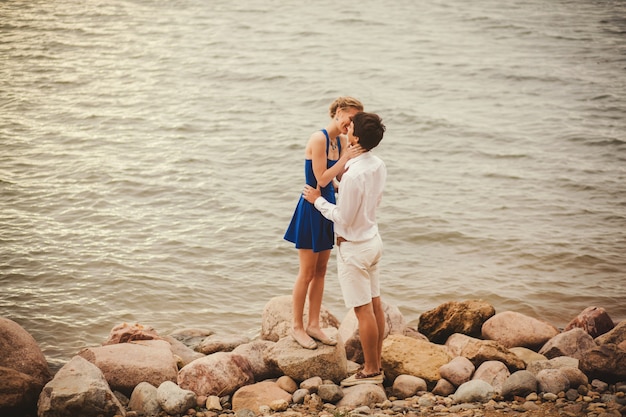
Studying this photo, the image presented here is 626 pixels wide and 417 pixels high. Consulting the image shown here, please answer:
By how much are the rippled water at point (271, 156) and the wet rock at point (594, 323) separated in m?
0.85

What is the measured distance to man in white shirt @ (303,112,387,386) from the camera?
5543 millimetres

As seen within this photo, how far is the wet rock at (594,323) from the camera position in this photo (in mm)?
7711

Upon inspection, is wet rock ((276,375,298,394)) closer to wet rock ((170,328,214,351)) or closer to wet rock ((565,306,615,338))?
wet rock ((170,328,214,351))

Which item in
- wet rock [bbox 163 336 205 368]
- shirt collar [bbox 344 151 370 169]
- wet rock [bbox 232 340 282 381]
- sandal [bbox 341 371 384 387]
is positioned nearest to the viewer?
shirt collar [bbox 344 151 370 169]

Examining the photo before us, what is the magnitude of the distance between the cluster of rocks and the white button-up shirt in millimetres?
1295

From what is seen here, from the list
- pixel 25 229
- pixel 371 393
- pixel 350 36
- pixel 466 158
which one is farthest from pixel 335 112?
pixel 350 36

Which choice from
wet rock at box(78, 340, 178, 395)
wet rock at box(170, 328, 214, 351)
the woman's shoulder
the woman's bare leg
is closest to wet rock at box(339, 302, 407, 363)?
the woman's bare leg

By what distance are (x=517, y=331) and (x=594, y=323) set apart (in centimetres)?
93

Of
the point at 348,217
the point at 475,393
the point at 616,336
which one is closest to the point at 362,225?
the point at 348,217

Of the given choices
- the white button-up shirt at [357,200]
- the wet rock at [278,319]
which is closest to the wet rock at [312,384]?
the wet rock at [278,319]

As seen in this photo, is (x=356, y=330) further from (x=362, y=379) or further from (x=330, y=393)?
(x=330, y=393)

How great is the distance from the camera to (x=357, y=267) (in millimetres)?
5801

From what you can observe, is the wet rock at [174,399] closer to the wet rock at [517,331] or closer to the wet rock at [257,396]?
the wet rock at [257,396]

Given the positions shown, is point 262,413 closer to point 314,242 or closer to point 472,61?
point 314,242
